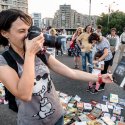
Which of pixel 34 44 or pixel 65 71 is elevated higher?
pixel 34 44

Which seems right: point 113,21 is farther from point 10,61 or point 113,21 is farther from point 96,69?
point 10,61

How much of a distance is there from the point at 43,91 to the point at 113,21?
42071 mm

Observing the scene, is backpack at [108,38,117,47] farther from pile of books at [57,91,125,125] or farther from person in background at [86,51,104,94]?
pile of books at [57,91,125,125]

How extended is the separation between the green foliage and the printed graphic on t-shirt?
39.1 metres

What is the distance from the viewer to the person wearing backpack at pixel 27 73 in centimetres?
146

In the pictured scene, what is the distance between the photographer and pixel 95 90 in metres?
5.61

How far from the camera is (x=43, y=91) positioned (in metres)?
1.67

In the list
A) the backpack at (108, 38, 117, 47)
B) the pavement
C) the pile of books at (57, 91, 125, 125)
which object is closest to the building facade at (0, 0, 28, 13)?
the backpack at (108, 38, 117, 47)

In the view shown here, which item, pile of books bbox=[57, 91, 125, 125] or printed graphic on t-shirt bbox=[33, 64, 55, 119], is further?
pile of books bbox=[57, 91, 125, 125]

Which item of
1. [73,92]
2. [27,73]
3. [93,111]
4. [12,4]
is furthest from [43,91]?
[12,4]

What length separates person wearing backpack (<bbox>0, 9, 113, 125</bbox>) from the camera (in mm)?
1462

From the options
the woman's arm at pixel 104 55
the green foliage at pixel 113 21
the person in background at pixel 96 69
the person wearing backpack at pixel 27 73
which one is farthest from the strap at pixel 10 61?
the green foliage at pixel 113 21

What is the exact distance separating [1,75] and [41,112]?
0.41 meters

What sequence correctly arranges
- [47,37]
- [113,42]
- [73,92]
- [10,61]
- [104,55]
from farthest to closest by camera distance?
[113,42], [73,92], [104,55], [47,37], [10,61]
